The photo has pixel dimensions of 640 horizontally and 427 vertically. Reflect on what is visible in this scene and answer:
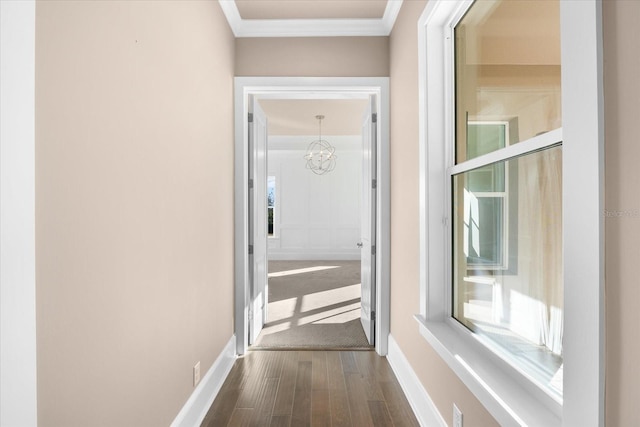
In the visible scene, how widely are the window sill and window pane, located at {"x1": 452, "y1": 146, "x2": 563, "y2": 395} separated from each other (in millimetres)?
55

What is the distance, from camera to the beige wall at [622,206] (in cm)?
70

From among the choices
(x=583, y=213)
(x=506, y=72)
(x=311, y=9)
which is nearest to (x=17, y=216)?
(x=583, y=213)

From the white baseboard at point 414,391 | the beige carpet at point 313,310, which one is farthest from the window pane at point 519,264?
the beige carpet at point 313,310

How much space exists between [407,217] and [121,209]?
1.68m

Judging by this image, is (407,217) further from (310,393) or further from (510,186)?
(310,393)

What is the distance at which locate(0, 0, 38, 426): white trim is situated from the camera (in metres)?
0.74

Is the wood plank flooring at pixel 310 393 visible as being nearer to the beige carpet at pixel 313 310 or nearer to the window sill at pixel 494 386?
the beige carpet at pixel 313 310

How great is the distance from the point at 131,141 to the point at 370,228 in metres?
2.11

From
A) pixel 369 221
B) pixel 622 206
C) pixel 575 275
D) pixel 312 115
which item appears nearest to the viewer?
pixel 622 206

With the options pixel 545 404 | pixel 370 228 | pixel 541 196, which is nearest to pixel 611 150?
pixel 541 196

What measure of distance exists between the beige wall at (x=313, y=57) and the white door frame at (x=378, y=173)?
2.9 inches

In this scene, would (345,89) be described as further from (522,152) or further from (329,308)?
(329,308)

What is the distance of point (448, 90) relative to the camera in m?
1.87

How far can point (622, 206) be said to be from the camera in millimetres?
727
